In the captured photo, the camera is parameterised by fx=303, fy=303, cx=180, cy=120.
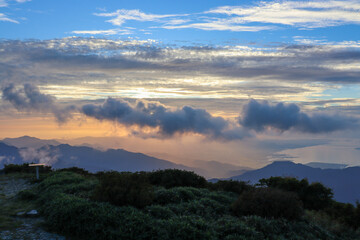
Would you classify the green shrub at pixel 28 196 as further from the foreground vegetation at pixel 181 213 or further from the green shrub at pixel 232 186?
the green shrub at pixel 232 186

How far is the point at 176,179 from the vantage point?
20.0 m

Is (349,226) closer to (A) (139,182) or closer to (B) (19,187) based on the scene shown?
(A) (139,182)

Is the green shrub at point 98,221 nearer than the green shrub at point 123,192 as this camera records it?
Yes

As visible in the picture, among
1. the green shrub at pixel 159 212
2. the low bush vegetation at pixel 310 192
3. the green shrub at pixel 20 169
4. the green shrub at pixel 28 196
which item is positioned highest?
the green shrub at pixel 159 212

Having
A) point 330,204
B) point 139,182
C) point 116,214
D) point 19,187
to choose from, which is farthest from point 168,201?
point 19,187

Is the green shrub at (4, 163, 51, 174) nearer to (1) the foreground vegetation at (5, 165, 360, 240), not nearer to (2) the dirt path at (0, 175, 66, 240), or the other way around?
(1) the foreground vegetation at (5, 165, 360, 240)

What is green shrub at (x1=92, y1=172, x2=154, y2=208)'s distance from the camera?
12.4 m

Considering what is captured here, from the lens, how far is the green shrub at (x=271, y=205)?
12719mm

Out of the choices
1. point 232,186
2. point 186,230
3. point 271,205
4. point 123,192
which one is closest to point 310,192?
point 232,186

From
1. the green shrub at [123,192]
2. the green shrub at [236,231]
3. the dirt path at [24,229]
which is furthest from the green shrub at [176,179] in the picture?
the green shrub at [236,231]

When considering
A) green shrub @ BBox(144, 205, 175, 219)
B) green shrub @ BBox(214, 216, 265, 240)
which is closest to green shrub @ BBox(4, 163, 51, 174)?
green shrub @ BBox(144, 205, 175, 219)

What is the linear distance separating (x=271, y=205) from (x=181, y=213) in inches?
152

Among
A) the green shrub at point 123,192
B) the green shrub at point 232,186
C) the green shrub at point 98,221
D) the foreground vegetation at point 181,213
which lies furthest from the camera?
the green shrub at point 232,186

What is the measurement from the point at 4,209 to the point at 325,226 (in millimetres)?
14731
